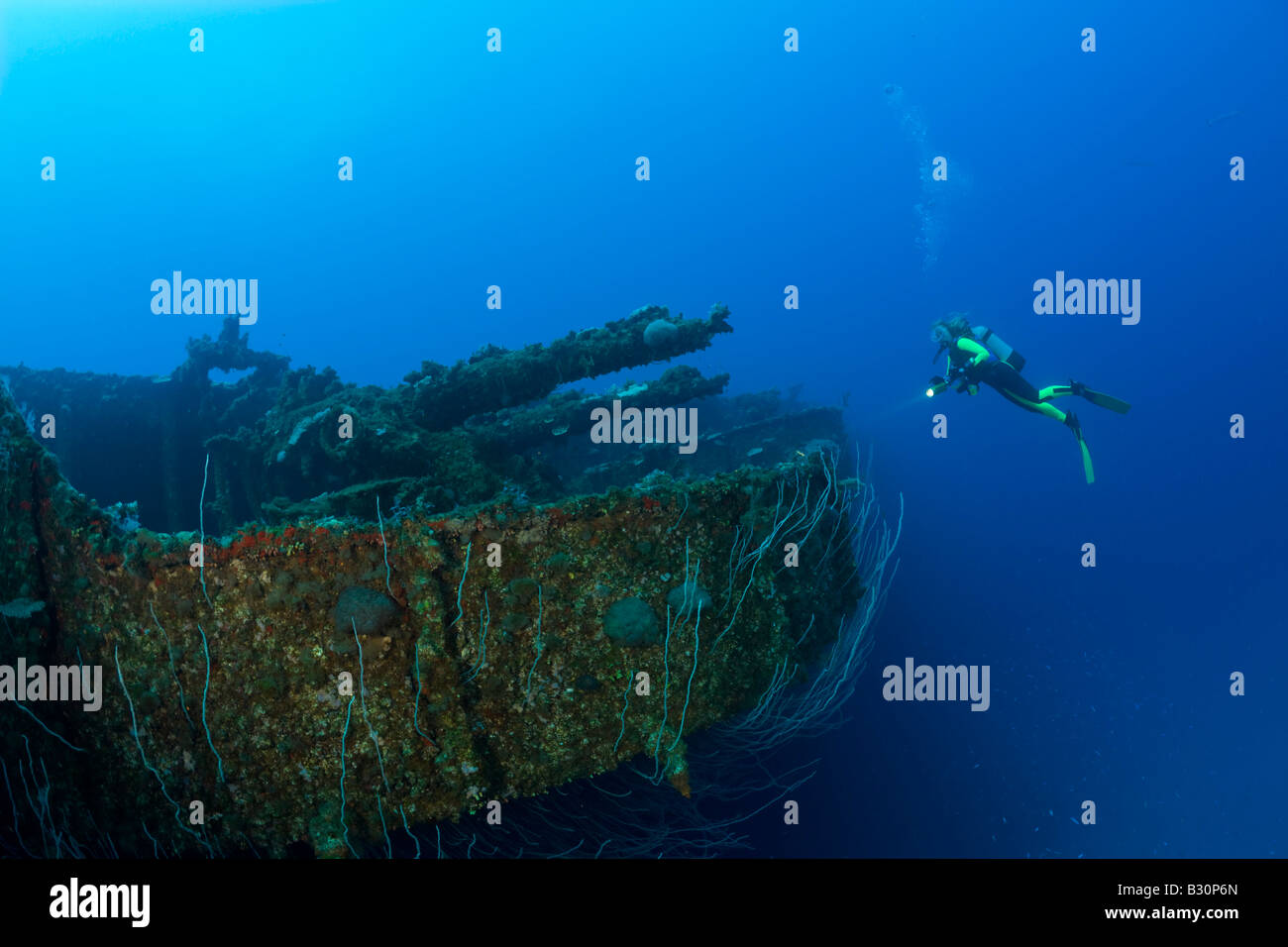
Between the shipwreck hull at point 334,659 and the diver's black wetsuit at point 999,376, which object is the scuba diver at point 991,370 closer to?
the diver's black wetsuit at point 999,376

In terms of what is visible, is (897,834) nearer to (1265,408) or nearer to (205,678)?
(205,678)

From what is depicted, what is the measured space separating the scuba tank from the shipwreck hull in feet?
38.3

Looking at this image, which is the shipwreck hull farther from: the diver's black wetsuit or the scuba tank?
the scuba tank

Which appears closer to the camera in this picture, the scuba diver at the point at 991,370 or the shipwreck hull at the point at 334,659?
the shipwreck hull at the point at 334,659

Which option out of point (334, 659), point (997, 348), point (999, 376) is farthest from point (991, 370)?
point (334, 659)

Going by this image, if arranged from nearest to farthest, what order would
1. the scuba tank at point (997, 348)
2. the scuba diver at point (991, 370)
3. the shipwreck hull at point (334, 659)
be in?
A: the shipwreck hull at point (334, 659) < the scuba diver at point (991, 370) < the scuba tank at point (997, 348)

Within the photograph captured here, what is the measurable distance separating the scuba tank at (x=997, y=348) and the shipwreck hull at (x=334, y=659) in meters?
11.7

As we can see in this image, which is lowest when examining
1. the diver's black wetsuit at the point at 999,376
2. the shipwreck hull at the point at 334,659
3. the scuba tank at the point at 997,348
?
the shipwreck hull at the point at 334,659

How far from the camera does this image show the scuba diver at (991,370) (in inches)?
493

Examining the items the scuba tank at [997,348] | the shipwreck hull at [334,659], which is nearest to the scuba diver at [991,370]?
the scuba tank at [997,348]

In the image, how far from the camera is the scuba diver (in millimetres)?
12523

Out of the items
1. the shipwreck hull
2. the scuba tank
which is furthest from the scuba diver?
the shipwreck hull

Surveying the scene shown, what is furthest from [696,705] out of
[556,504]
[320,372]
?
[320,372]

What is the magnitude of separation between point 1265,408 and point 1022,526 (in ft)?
130
